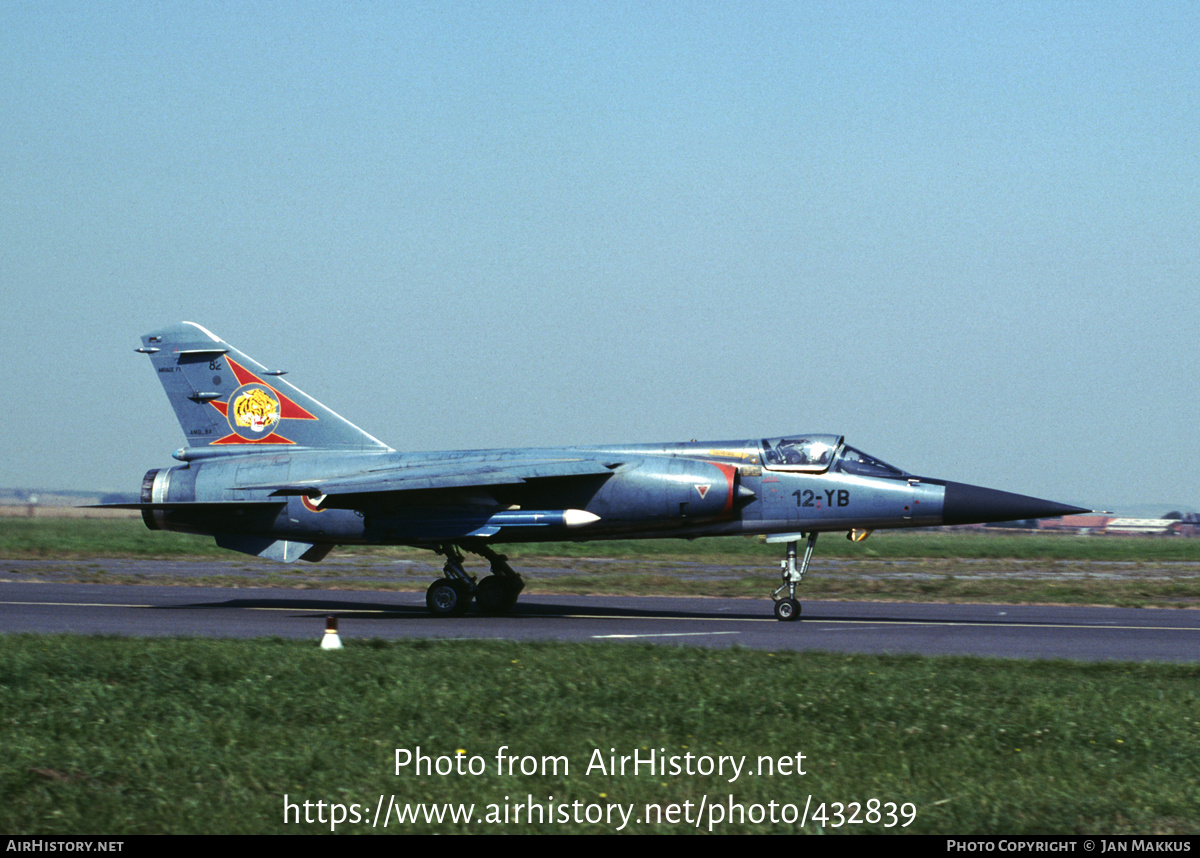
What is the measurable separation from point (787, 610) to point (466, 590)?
543 centimetres

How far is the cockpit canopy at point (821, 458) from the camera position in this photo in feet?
63.4

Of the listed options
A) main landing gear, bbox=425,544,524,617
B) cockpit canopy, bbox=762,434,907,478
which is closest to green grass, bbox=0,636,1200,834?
cockpit canopy, bbox=762,434,907,478

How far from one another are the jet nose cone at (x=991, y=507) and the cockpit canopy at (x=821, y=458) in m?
1.00

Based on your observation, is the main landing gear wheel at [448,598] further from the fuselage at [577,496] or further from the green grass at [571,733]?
the green grass at [571,733]

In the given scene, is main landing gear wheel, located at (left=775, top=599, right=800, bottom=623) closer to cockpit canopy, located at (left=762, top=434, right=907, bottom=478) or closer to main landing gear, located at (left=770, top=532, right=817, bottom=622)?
main landing gear, located at (left=770, top=532, right=817, bottom=622)

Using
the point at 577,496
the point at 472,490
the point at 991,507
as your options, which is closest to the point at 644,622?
the point at 577,496

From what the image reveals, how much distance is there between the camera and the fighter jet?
752 inches

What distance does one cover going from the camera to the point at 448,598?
20062mm

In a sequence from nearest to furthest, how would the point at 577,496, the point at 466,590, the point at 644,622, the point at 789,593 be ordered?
the point at 644,622 < the point at 789,593 < the point at 577,496 < the point at 466,590

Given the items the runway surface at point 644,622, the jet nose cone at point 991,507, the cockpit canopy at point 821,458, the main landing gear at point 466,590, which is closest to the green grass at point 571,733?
the runway surface at point 644,622

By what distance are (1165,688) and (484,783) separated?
22.6 ft

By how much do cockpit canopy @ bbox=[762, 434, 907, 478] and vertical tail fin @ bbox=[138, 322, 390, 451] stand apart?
7.26m

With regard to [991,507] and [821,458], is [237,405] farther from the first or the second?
[991,507]
